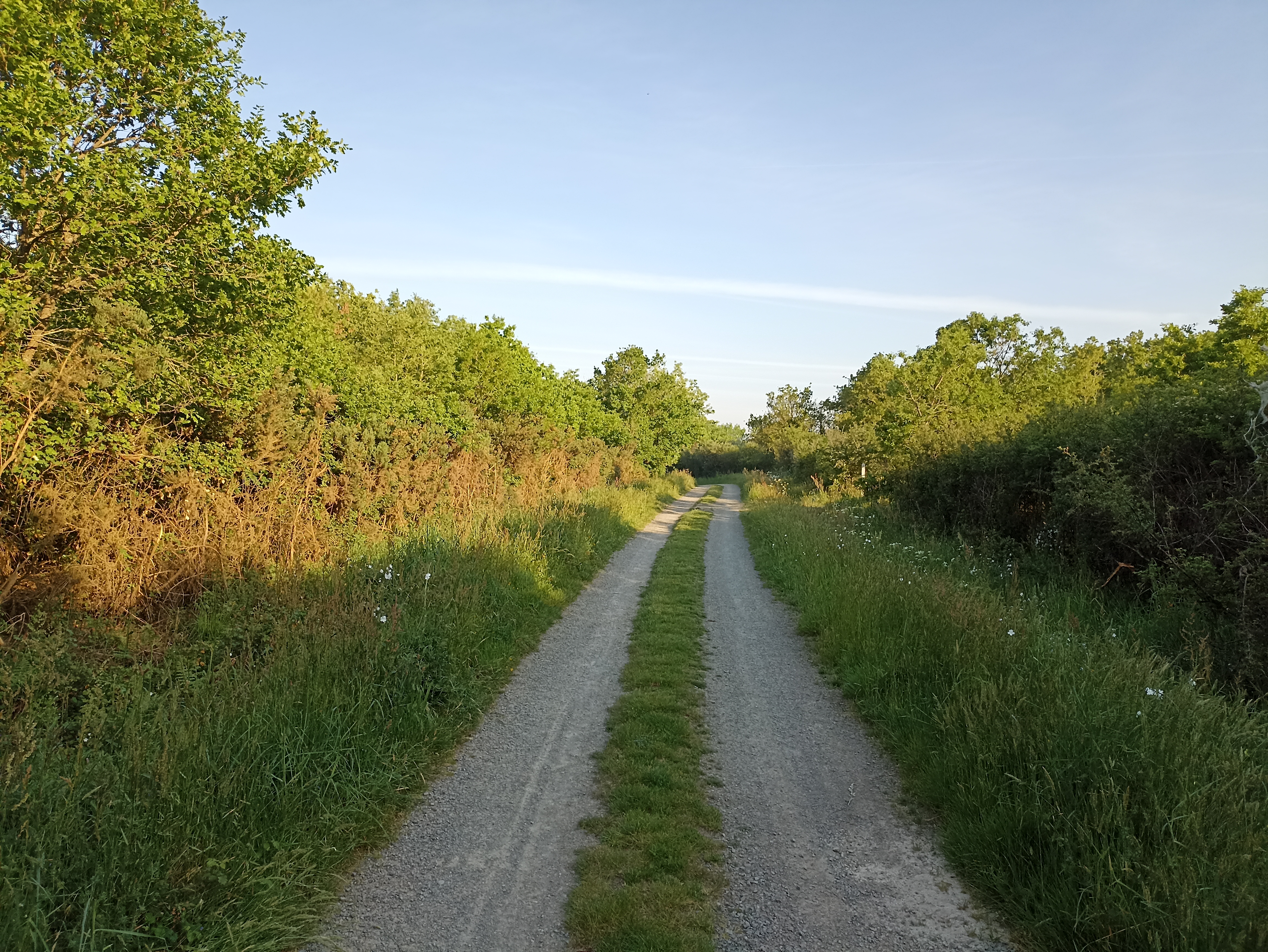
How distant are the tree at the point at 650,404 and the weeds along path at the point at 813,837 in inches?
1171

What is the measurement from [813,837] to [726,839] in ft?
1.98

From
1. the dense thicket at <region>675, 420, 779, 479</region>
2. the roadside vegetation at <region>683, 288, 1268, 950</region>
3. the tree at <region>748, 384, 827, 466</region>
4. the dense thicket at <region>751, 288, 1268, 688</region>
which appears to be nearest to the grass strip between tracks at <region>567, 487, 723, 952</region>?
the roadside vegetation at <region>683, 288, 1268, 950</region>

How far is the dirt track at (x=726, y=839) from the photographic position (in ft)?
11.0

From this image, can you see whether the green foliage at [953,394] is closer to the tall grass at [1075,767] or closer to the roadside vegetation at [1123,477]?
the roadside vegetation at [1123,477]

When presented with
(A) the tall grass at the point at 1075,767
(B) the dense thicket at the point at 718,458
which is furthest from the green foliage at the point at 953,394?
(B) the dense thicket at the point at 718,458

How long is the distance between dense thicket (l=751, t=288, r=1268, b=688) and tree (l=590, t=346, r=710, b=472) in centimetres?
1558

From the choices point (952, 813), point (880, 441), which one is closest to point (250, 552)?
point (952, 813)

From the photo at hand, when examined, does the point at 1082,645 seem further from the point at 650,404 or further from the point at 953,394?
the point at 650,404

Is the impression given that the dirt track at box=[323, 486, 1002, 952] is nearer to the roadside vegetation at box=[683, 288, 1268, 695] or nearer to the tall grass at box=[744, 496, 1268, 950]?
the tall grass at box=[744, 496, 1268, 950]

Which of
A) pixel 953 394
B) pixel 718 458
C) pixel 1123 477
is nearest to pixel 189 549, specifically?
pixel 1123 477

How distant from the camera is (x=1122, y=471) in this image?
343 inches

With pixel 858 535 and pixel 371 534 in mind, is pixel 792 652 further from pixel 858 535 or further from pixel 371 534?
pixel 371 534

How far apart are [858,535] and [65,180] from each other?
1331 centimetres

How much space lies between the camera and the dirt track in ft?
11.0
